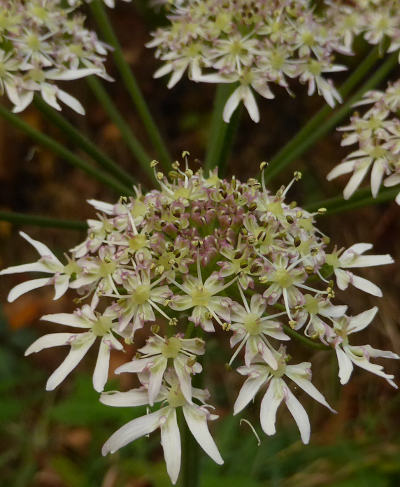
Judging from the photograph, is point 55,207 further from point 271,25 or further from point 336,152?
point 271,25

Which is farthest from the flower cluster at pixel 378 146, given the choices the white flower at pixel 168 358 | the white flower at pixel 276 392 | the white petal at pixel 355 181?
the white flower at pixel 168 358

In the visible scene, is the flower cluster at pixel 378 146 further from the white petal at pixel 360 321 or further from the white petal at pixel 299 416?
the white petal at pixel 299 416

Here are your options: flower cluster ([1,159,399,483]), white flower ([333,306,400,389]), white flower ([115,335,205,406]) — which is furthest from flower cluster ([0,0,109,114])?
white flower ([333,306,400,389])

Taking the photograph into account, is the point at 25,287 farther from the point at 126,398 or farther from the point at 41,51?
the point at 41,51

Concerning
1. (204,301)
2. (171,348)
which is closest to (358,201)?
(204,301)

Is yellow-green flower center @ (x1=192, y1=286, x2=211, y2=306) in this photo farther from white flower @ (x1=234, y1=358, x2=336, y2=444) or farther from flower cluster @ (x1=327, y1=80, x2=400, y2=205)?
flower cluster @ (x1=327, y1=80, x2=400, y2=205)

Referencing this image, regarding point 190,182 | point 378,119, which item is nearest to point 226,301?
point 190,182

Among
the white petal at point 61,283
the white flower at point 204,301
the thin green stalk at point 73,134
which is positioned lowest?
the white flower at point 204,301

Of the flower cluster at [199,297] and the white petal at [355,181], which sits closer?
the flower cluster at [199,297]
